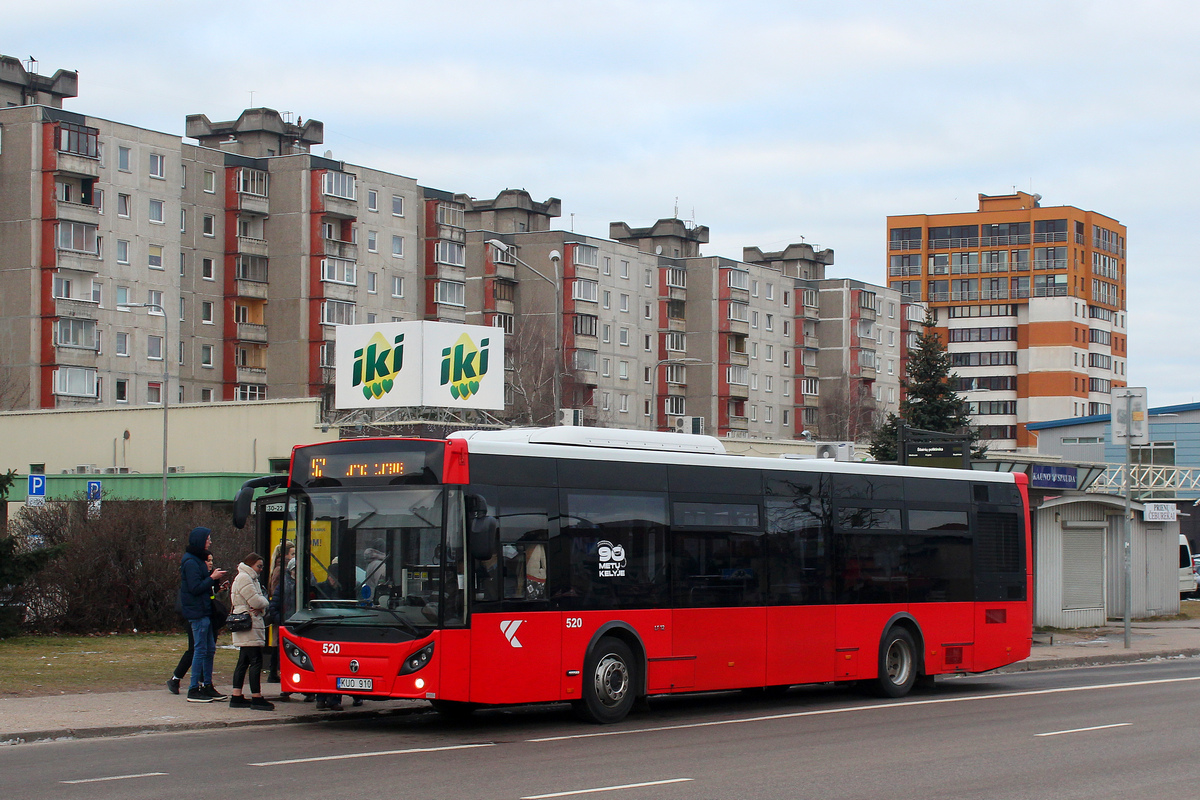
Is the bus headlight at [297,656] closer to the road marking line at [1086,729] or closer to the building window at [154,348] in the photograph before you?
the road marking line at [1086,729]

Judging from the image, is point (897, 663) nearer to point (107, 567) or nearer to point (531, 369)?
point (107, 567)

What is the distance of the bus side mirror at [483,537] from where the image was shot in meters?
14.2

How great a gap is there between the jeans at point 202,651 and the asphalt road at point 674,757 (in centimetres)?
162

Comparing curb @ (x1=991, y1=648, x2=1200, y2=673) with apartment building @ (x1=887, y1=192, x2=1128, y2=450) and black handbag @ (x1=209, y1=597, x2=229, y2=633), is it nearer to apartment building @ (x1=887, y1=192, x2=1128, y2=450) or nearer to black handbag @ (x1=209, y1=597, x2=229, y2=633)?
black handbag @ (x1=209, y1=597, x2=229, y2=633)

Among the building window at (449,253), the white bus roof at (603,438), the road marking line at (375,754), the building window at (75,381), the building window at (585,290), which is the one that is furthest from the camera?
the building window at (585,290)

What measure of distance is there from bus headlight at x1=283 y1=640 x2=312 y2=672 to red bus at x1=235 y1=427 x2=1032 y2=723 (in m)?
0.02

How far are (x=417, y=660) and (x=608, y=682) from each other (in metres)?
2.45

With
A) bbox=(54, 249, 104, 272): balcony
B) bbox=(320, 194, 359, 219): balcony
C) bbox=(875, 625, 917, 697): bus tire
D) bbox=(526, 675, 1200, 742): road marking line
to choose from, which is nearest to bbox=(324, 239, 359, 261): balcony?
bbox=(320, 194, 359, 219): balcony

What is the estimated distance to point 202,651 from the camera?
1611 centimetres

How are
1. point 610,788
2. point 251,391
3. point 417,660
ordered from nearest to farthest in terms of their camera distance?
1. point 610,788
2. point 417,660
3. point 251,391

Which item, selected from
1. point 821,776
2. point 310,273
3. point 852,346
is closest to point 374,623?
point 821,776

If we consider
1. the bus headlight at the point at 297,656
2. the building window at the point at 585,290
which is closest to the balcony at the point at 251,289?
the building window at the point at 585,290

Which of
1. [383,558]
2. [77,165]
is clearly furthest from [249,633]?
[77,165]

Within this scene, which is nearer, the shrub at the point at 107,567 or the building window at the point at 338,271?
the shrub at the point at 107,567
